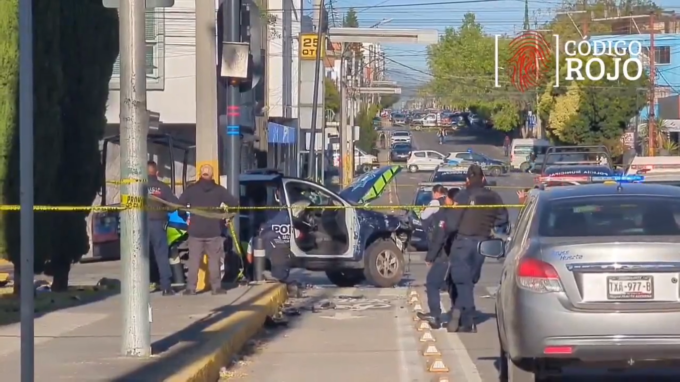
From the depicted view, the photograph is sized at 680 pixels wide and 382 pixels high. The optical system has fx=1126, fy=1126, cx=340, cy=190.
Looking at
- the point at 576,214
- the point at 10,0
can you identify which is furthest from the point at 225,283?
the point at 576,214

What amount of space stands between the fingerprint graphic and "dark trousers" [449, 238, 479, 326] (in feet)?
112

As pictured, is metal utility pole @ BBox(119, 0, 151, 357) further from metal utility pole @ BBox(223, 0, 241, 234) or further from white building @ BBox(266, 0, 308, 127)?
white building @ BBox(266, 0, 308, 127)

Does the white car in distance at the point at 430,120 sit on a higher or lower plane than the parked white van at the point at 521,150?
higher

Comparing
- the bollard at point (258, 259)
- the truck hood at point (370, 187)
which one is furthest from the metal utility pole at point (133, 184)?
the truck hood at point (370, 187)

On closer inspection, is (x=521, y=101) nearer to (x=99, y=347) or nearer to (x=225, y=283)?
(x=225, y=283)

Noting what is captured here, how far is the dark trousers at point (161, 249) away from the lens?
15.6 meters

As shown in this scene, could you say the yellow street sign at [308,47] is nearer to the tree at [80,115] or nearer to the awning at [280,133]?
the awning at [280,133]

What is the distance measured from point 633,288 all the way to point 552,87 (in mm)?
57034

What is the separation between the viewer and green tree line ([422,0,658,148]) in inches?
2381

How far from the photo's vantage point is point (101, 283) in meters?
17.2

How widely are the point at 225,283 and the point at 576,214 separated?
956cm

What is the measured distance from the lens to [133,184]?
937cm

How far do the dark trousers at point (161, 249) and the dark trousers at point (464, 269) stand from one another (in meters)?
4.48

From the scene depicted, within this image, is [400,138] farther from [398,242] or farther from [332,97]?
[398,242]
